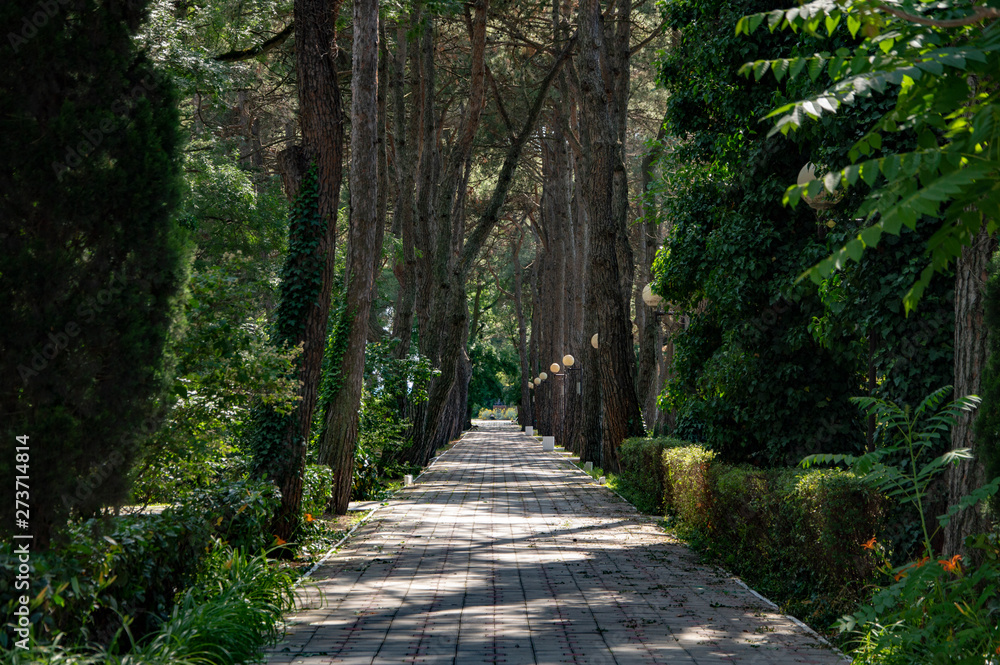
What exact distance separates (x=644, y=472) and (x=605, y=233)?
524 centimetres

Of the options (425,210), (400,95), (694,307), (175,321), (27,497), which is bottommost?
(27,497)

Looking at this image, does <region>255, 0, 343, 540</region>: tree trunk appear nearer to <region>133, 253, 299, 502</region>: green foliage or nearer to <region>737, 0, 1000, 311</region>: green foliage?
<region>133, 253, 299, 502</region>: green foliage

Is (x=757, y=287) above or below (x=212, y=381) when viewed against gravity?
above

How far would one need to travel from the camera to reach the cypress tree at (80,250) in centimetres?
434

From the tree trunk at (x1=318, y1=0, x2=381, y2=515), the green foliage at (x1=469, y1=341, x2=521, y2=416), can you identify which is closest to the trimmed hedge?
the tree trunk at (x1=318, y1=0, x2=381, y2=515)

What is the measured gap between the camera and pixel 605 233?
57.6 ft

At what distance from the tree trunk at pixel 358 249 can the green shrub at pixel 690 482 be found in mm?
4823

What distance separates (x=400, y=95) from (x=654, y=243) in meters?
13.9

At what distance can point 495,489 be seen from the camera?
17.9 meters

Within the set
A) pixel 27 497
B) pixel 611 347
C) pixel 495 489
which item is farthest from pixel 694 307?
pixel 27 497

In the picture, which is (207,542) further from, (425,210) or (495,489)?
(425,210)

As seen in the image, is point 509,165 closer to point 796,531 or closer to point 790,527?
point 790,527

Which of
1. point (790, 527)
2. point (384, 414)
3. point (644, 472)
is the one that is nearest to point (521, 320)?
point (384, 414)

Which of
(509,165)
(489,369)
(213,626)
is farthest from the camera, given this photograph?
(489,369)
